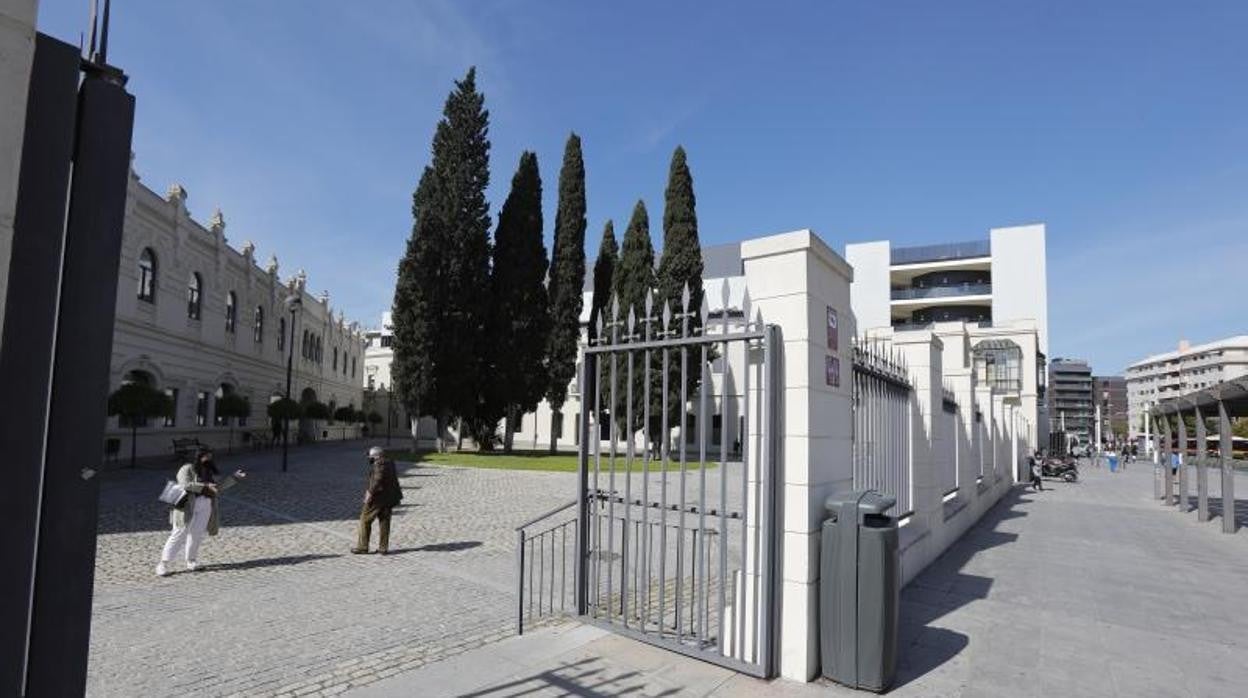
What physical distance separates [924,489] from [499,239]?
26.7 meters

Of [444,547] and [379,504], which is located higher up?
[379,504]

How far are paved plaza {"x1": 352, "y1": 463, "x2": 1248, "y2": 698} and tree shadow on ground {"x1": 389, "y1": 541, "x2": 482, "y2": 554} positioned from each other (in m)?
4.67

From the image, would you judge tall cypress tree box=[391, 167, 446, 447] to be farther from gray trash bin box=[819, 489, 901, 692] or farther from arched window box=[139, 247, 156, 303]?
gray trash bin box=[819, 489, 901, 692]

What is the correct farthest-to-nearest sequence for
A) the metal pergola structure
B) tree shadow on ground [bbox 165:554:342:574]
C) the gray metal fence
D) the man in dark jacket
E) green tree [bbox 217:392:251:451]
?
green tree [bbox 217:392:251:451], the metal pergola structure, the man in dark jacket, tree shadow on ground [bbox 165:554:342:574], the gray metal fence

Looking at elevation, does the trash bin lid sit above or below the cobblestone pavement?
above

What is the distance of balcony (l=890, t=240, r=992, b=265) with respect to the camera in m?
49.5

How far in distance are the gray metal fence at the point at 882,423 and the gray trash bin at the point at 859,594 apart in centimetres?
176

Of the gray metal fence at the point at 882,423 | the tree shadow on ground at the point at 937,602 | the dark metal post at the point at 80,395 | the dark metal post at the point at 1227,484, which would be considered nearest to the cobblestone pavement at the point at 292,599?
the dark metal post at the point at 80,395

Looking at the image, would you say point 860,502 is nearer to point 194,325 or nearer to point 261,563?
point 261,563

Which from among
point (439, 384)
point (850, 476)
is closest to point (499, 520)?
point (850, 476)

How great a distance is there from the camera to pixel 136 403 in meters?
19.7

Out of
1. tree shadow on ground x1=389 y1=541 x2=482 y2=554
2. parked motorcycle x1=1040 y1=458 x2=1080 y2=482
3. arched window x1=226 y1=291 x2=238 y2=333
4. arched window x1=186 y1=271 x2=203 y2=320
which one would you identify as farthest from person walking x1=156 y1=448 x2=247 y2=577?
parked motorcycle x1=1040 y1=458 x2=1080 y2=482

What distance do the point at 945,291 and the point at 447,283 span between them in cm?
3903

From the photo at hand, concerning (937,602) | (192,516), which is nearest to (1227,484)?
(937,602)
